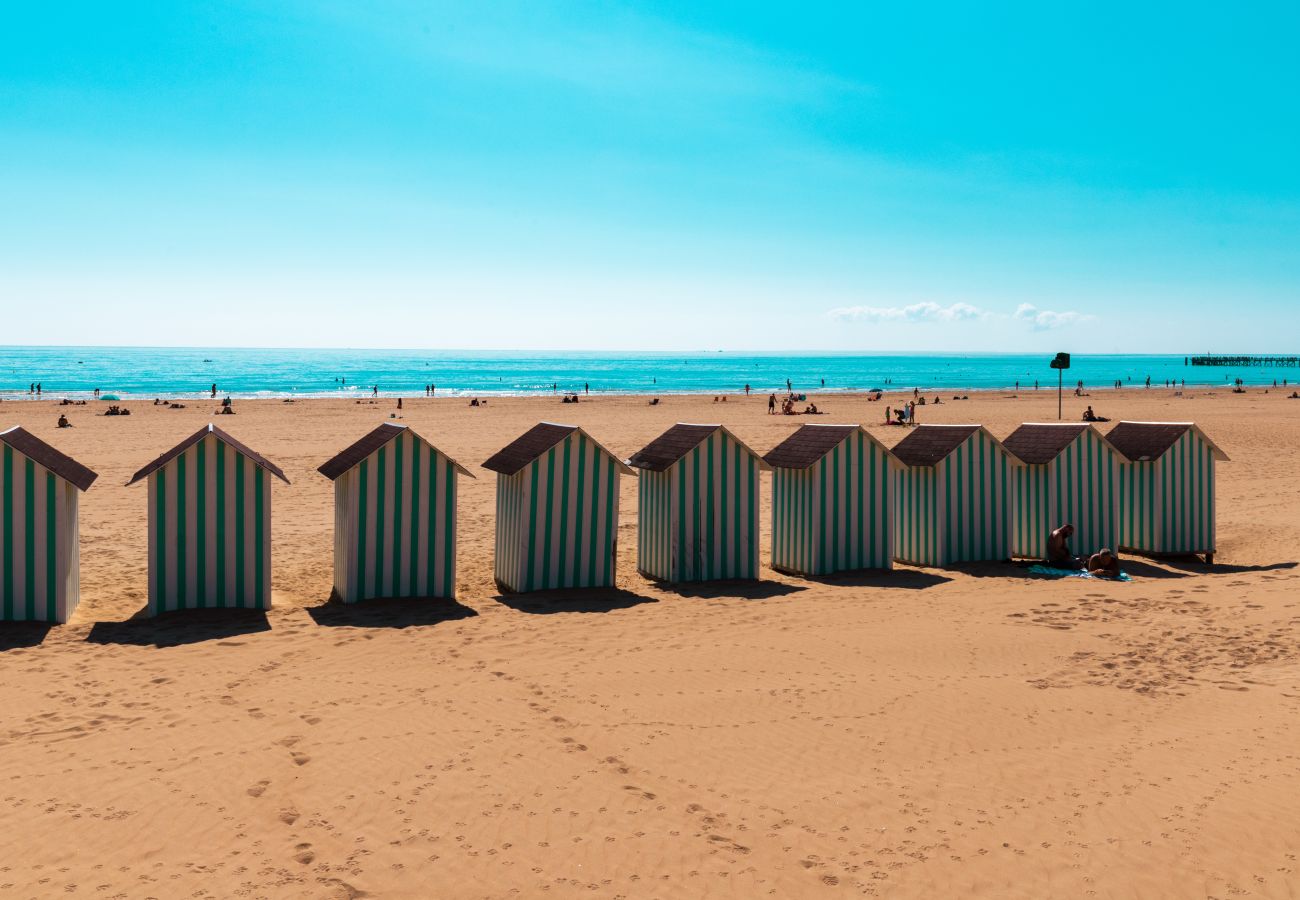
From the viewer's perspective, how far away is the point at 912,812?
282 inches

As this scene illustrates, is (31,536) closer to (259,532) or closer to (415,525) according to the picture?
(259,532)

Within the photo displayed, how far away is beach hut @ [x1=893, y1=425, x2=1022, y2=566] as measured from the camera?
56.5ft

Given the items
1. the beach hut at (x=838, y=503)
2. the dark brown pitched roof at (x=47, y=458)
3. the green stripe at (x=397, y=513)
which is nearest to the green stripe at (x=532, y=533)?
the green stripe at (x=397, y=513)

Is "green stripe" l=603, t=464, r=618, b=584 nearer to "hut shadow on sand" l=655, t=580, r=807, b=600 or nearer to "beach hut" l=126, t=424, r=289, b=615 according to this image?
"hut shadow on sand" l=655, t=580, r=807, b=600

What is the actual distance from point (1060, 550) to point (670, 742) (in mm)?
10351

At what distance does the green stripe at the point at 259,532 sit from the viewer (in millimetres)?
13219

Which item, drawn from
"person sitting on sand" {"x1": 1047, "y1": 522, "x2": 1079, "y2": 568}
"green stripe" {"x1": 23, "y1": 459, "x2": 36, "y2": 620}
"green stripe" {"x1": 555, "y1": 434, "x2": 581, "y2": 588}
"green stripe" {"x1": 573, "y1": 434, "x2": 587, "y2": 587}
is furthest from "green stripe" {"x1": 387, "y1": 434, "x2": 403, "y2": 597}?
"person sitting on sand" {"x1": 1047, "y1": 522, "x2": 1079, "y2": 568}

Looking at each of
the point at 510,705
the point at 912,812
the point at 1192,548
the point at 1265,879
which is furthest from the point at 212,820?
the point at 1192,548

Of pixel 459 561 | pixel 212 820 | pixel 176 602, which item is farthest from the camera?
pixel 459 561

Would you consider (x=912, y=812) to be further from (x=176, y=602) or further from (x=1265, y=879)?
(x=176, y=602)

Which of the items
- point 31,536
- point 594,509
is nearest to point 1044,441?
point 594,509

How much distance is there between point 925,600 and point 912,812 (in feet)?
24.5

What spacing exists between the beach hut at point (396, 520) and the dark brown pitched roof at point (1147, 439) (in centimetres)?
1233

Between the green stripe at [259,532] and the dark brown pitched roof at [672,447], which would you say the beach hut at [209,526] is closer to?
the green stripe at [259,532]
